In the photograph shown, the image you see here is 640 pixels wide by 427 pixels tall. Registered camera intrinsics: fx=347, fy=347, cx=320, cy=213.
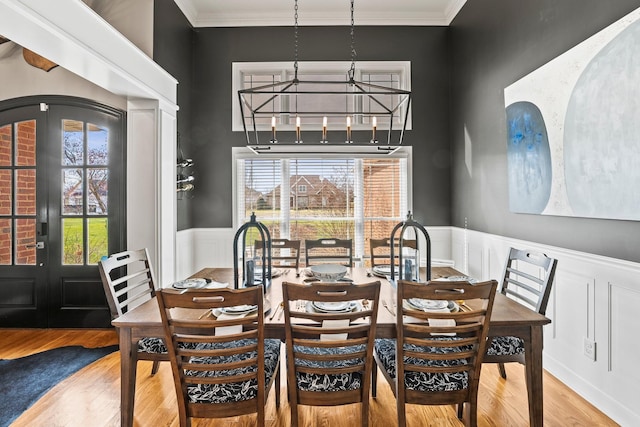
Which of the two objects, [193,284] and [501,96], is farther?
[501,96]

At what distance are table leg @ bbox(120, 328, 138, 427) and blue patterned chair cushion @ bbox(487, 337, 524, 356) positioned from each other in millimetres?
1870

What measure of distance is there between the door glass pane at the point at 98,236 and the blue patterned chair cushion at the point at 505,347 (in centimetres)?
341

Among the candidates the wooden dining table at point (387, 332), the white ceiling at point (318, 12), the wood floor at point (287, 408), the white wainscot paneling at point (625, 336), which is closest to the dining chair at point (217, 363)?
the wooden dining table at point (387, 332)

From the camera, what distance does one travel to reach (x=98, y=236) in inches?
135

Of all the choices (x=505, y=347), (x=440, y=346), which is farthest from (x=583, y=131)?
(x=440, y=346)

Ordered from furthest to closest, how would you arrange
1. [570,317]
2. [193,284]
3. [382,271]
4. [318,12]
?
[318,12] < [382,271] < [570,317] < [193,284]

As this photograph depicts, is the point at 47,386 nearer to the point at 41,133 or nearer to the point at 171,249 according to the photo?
the point at 171,249

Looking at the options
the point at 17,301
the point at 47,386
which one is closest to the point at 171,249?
the point at 47,386

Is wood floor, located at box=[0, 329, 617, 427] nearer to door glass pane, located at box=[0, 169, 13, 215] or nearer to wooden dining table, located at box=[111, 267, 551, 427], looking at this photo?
wooden dining table, located at box=[111, 267, 551, 427]

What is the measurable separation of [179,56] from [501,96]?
131 inches

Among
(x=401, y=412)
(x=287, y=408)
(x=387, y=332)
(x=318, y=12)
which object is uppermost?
(x=318, y=12)

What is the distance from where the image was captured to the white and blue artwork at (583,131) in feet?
6.09

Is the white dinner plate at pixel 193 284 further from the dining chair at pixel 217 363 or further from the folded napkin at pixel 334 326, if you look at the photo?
the folded napkin at pixel 334 326

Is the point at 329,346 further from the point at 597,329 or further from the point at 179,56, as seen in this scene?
the point at 179,56
